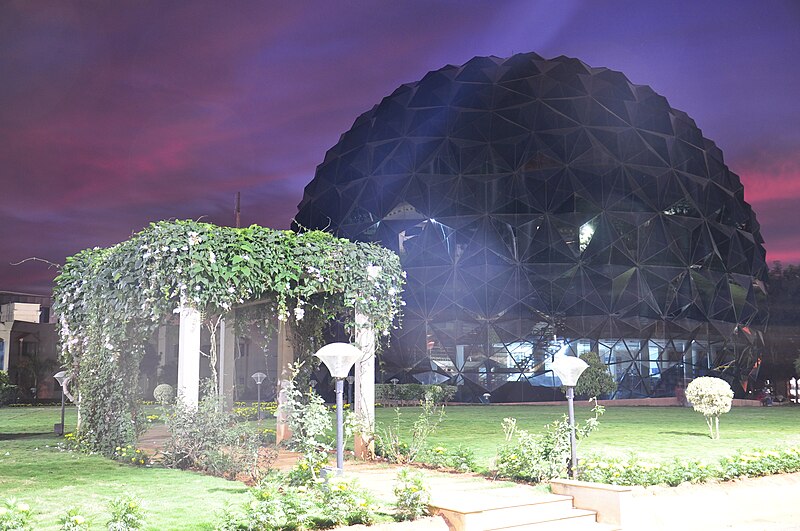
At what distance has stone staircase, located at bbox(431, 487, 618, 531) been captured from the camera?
7582 mm

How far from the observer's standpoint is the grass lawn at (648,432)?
563 inches

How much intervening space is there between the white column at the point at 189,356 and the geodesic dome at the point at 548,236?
23079 mm

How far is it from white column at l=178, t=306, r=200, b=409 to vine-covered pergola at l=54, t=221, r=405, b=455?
0.02 metres

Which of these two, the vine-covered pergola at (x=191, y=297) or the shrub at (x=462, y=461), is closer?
the vine-covered pergola at (x=191, y=297)

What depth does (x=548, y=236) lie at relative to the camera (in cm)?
3394

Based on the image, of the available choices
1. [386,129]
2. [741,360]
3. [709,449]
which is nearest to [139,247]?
[709,449]

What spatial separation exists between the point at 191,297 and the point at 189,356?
41.1 inches

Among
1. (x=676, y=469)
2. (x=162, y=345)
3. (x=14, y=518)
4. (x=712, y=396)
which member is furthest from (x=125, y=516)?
(x=162, y=345)

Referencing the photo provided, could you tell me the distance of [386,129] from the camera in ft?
126

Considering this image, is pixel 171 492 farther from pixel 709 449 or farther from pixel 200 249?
pixel 709 449

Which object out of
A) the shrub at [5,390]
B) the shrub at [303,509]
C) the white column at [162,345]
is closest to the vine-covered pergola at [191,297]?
the shrub at [303,509]

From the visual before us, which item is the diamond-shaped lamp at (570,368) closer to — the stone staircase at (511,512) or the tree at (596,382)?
the stone staircase at (511,512)

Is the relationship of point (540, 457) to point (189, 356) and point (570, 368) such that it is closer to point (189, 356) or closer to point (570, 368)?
point (570, 368)

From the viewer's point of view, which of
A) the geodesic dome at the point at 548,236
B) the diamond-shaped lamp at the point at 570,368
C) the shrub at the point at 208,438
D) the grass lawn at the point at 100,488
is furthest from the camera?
the geodesic dome at the point at 548,236
